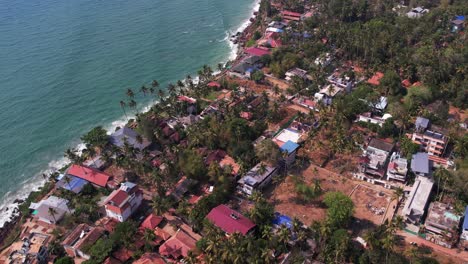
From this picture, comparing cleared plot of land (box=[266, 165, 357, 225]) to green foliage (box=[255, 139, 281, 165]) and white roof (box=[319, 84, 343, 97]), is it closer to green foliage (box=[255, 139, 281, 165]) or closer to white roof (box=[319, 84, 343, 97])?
green foliage (box=[255, 139, 281, 165])

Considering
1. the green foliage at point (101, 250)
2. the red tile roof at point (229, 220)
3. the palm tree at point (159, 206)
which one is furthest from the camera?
the palm tree at point (159, 206)

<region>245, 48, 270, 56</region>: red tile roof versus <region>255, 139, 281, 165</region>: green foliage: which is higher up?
<region>255, 139, 281, 165</region>: green foliage

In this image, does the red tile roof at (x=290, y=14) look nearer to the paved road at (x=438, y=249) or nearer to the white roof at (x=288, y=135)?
the white roof at (x=288, y=135)

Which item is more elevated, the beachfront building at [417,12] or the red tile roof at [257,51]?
the red tile roof at [257,51]

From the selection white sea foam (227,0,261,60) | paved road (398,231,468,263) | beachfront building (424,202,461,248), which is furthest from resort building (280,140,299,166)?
white sea foam (227,0,261,60)

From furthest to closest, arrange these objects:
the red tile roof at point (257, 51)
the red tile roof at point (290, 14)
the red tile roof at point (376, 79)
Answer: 1. the red tile roof at point (290, 14)
2. the red tile roof at point (257, 51)
3. the red tile roof at point (376, 79)

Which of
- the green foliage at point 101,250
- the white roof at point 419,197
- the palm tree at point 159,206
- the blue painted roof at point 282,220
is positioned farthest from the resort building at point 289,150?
the green foliage at point 101,250

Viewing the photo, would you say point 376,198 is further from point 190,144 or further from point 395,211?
point 190,144
